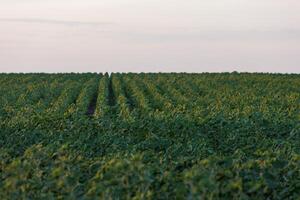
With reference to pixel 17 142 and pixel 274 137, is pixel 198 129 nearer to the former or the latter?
pixel 274 137

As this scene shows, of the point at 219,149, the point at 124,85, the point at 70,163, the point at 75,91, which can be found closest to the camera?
the point at 70,163

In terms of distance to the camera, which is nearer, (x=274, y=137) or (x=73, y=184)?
(x=73, y=184)

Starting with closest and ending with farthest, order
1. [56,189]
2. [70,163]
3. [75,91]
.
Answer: [56,189] < [70,163] < [75,91]

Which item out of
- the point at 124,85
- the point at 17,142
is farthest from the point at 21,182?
the point at 124,85

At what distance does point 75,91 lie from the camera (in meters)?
41.5

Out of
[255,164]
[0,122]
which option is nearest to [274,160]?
[255,164]

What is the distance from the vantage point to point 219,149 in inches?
678

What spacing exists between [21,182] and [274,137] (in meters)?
10.4

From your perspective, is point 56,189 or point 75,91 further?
point 75,91

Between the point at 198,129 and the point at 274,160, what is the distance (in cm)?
768

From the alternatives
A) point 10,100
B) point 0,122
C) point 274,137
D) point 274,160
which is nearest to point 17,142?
point 0,122

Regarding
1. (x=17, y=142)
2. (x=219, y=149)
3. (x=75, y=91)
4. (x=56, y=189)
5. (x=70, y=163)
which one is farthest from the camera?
(x=75, y=91)

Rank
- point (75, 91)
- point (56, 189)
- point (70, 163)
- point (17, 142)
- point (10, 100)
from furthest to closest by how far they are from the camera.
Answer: point (75, 91), point (10, 100), point (17, 142), point (70, 163), point (56, 189)

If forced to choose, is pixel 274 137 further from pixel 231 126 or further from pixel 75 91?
pixel 75 91
